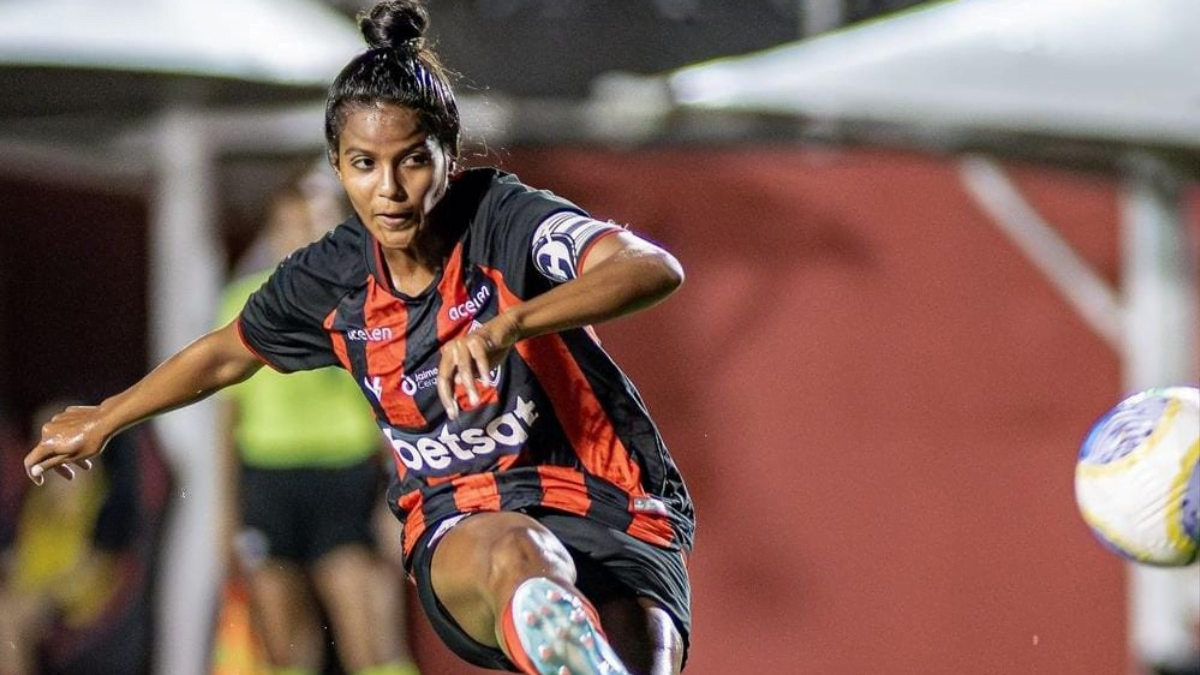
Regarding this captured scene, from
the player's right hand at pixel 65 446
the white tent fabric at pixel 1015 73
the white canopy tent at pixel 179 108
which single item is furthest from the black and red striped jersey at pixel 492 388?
the white canopy tent at pixel 179 108

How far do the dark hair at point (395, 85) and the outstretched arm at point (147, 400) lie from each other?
1.68 feet

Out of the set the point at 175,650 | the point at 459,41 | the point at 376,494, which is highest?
the point at 459,41

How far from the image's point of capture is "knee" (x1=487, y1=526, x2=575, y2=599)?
2912 millimetres

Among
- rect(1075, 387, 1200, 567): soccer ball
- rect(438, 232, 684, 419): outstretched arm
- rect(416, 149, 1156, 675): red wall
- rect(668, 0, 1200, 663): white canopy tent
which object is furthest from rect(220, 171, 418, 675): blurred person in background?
rect(438, 232, 684, 419): outstretched arm

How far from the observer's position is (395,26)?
10.8 ft

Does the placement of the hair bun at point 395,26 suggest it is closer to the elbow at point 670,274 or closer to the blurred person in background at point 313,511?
the elbow at point 670,274

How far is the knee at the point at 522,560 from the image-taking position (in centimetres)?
291

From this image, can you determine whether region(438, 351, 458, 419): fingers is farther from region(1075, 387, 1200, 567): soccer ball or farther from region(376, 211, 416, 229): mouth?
region(1075, 387, 1200, 567): soccer ball

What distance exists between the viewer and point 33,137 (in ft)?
24.7

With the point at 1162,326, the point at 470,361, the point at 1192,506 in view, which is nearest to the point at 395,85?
the point at 470,361

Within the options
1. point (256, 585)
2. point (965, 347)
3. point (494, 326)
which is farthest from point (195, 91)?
point (494, 326)

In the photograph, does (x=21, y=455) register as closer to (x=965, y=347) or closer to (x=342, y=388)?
(x=342, y=388)

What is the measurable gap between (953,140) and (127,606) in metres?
3.44

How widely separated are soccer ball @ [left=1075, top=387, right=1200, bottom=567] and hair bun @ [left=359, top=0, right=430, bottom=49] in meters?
1.55
